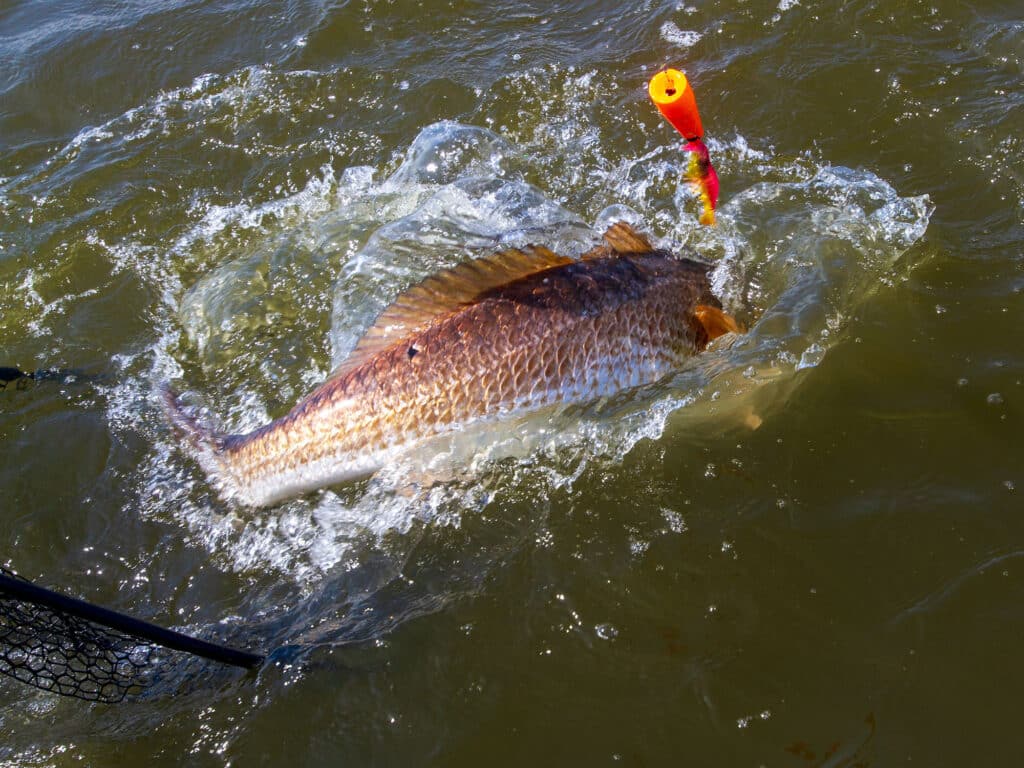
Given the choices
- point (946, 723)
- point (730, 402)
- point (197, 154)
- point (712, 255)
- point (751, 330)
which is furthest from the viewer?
point (197, 154)

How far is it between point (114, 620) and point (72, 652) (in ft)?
1.69

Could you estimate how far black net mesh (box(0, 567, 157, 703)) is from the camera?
2496 millimetres

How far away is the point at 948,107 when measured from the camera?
16.9ft

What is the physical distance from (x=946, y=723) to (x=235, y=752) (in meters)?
2.29

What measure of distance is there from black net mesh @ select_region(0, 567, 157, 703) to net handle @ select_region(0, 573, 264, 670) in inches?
3.0

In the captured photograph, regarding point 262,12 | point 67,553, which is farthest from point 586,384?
point 262,12

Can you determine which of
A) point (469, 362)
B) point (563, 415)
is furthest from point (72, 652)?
point (563, 415)

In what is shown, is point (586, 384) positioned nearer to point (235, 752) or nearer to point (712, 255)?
point (712, 255)

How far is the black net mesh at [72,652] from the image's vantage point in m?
2.50

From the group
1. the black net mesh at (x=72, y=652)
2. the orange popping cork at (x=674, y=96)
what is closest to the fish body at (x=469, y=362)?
the orange popping cork at (x=674, y=96)

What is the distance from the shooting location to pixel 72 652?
2.68 m

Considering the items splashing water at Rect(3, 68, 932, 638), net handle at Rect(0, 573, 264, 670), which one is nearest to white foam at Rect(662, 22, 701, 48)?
splashing water at Rect(3, 68, 932, 638)

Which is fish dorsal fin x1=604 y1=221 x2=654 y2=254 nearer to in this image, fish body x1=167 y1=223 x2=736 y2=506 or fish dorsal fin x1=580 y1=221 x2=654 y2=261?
fish dorsal fin x1=580 y1=221 x2=654 y2=261

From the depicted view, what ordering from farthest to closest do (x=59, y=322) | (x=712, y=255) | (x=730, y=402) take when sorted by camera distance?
(x=59, y=322)
(x=712, y=255)
(x=730, y=402)
